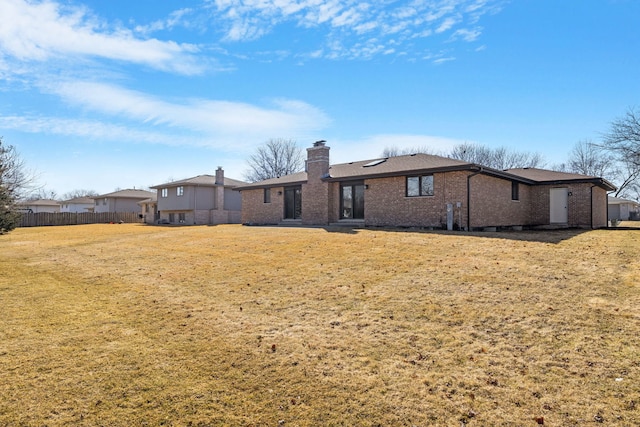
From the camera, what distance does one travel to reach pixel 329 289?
7.80 metres

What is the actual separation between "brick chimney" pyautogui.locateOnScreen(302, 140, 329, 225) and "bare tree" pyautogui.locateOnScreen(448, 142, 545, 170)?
123ft

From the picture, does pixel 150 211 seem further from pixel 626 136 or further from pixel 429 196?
pixel 626 136

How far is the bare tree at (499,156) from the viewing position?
176 ft

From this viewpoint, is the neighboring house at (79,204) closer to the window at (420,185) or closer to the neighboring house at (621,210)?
the window at (420,185)

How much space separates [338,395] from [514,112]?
26297 mm

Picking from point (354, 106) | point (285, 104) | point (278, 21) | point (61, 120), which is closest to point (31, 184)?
point (61, 120)

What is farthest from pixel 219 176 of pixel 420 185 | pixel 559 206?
pixel 559 206

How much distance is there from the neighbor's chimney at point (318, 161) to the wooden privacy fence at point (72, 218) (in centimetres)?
2860

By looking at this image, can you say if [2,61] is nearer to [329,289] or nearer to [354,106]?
[329,289]

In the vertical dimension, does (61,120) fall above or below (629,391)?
above

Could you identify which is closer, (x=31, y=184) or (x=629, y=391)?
(x=629, y=391)

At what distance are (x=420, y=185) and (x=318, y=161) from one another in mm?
6341

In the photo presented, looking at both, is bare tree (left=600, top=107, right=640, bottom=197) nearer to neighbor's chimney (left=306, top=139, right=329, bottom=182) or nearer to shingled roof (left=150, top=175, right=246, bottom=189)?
neighbor's chimney (left=306, top=139, right=329, bottom=182)

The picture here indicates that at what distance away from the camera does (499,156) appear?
178ft
